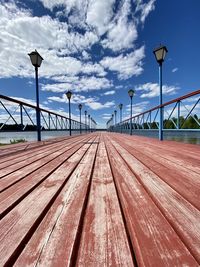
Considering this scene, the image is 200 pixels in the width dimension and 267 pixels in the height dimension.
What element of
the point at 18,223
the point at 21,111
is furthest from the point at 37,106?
the point at 18,223

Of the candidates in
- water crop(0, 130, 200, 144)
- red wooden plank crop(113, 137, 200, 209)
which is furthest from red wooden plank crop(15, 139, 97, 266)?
water crop(0, 130, 200, 144)

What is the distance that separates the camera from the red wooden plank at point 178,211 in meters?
0.65

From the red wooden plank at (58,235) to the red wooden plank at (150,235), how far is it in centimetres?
26

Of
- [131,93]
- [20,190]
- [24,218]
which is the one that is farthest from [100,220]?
[131,93]

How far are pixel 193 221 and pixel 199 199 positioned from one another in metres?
0.28

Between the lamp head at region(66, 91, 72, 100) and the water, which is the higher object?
the lamp head at region(66, 91, 72, 100)

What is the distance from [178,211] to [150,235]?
0.29 meters

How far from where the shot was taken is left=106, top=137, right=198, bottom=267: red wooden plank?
55 cm

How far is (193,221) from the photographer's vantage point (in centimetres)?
77

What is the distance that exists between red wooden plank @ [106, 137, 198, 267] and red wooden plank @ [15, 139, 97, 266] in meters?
0.26

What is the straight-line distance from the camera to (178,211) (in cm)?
85

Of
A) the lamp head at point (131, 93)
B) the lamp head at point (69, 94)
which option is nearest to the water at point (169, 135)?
the lamp head at point (69, 94)

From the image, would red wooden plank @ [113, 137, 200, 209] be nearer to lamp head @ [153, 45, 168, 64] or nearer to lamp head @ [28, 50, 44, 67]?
lamp head @ [153, 45, 168, 64]

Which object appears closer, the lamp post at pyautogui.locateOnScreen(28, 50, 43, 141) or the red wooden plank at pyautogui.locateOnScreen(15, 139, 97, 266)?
the red wooden plank at pyautogui.locateOnScreen(15, 139, 97, 266)
